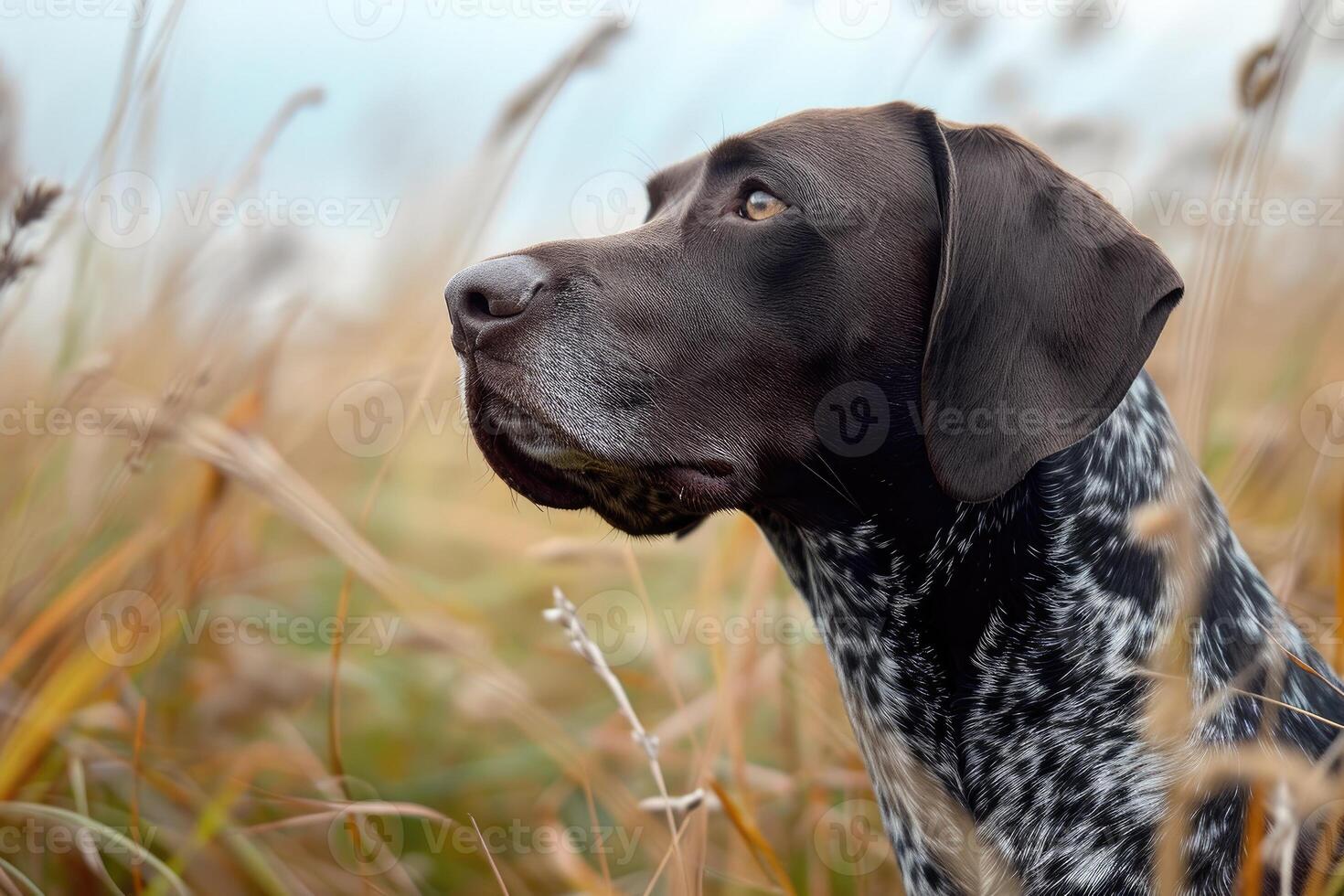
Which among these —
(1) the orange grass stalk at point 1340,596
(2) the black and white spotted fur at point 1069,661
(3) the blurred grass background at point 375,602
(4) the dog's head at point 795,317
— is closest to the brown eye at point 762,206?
(4) the dog's head at point 795,317

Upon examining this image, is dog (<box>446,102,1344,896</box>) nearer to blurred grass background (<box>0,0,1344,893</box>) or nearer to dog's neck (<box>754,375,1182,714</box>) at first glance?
dog's neck (<box>754,375,1182,714</box>)

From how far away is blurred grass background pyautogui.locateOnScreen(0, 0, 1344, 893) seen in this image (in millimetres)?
2529

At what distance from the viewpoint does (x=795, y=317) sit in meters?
2.10

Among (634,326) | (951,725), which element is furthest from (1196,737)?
(634,326)

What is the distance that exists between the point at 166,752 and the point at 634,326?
1.84 metres

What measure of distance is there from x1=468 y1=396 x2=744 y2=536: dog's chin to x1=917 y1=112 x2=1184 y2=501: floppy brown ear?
1.45 feet

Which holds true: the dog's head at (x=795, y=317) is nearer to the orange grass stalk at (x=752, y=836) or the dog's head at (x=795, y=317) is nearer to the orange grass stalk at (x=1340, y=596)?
the orange grass stalk at (x=752, y=836)

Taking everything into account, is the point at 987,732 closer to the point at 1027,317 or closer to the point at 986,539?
the point at 986,539

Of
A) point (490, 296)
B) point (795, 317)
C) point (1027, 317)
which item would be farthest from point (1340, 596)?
point (490, 296)

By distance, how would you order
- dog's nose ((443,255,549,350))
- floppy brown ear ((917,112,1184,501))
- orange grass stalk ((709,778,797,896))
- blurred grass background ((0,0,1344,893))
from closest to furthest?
1. floppy brown ear ((917,112,1184,501))
2. dog's nose ((443,255,549,350))
3. orange grass stalk ((709,778,797,896))
4. blurred grass background ((0,0,1344,893))

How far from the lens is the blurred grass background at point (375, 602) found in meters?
2.53

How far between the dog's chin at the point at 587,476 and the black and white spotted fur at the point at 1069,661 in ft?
1.09

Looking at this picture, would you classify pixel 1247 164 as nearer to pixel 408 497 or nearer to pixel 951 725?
pixel 951 725

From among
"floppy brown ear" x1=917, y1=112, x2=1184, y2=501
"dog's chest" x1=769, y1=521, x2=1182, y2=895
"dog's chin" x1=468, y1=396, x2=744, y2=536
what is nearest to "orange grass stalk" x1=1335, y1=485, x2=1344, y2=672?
"dog's chest" x1=769, y1=521, x2=1182, y2=895
